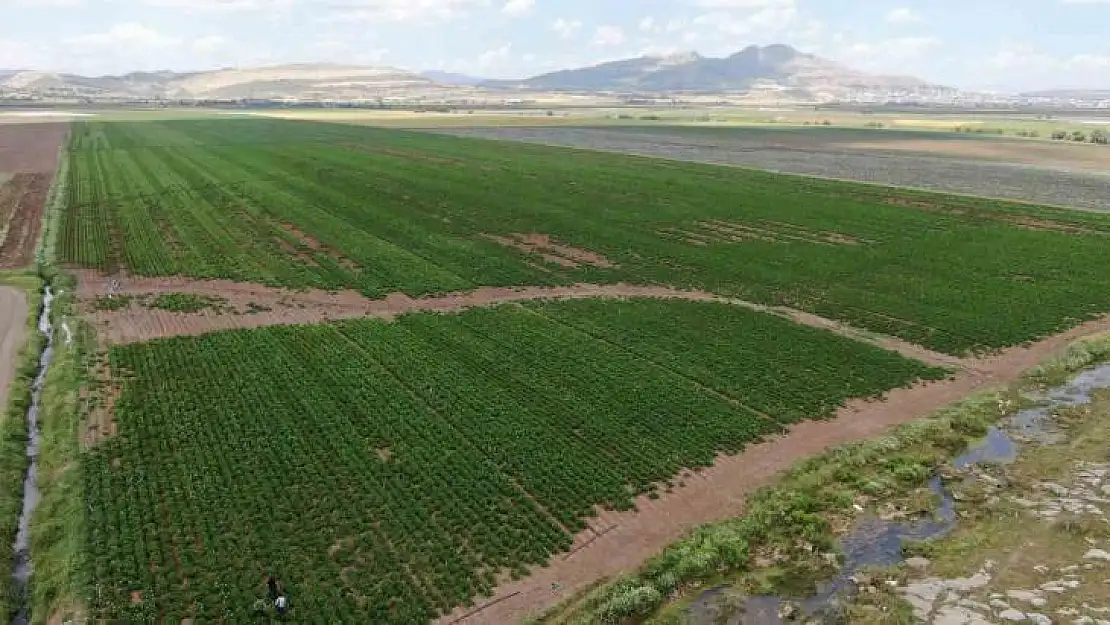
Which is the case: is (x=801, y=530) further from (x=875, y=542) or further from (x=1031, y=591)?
(x=1031, y=591)

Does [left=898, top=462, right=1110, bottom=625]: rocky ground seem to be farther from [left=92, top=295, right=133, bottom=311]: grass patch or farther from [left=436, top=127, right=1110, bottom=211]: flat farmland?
[left=436, top=127, right=1110, bottom=211]: flat farmland

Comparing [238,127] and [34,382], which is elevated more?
[238,127]

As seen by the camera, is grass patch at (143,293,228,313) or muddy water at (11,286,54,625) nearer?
muddy water at (11,286,54,625)

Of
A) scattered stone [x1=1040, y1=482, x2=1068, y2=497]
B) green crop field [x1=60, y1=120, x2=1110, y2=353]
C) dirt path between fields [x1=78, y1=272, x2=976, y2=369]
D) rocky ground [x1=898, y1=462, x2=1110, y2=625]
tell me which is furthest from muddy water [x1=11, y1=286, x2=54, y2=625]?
scattered stone [x1=1040, y1=482, x2=1068, y2=497]

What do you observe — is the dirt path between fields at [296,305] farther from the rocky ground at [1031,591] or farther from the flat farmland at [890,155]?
the flat farmland at [890,155]

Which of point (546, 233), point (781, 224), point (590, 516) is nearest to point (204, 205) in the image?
point (546, 233)

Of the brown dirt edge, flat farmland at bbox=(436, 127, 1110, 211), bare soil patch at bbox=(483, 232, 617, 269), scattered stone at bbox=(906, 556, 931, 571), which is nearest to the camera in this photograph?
the brown dirt edge

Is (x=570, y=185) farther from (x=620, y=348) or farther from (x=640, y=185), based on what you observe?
(x=620, y=348)

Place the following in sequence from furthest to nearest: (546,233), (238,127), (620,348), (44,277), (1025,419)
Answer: (238,127), (546,233), (44,277), (620,348), (1025,419)
